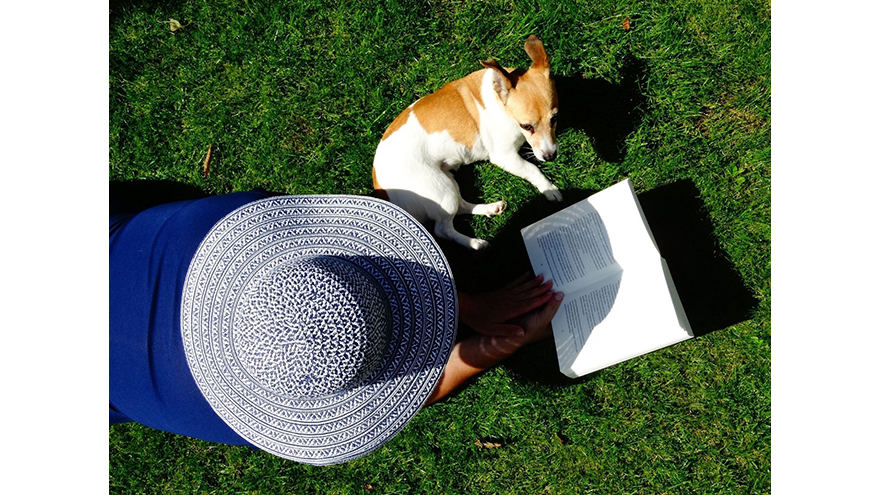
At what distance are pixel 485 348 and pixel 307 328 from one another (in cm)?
149

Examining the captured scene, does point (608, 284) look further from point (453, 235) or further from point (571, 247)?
point (453, 235)

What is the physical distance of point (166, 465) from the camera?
3.45 m

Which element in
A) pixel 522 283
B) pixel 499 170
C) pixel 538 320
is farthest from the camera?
pixel 499 170

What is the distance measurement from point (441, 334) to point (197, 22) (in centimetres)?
282

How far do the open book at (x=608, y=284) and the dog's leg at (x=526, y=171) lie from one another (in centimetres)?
26

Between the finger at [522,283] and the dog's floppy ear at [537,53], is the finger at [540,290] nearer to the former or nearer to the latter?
the finger at [522,283]

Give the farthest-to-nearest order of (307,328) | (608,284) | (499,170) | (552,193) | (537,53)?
(499,170) < (552,193) < (608,284) < (537,53) < (307,328)

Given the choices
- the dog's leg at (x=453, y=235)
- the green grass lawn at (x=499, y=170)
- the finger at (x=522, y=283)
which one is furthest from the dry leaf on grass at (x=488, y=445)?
the dog's leg at (x=453, y=235)

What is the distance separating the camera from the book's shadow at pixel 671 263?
314cm

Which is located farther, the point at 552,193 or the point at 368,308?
the point at 552,193

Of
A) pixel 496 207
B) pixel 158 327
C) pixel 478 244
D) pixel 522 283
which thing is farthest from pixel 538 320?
pixel 158 327

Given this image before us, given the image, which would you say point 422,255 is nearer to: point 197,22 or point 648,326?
point 648,326

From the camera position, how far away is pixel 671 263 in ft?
10.4
